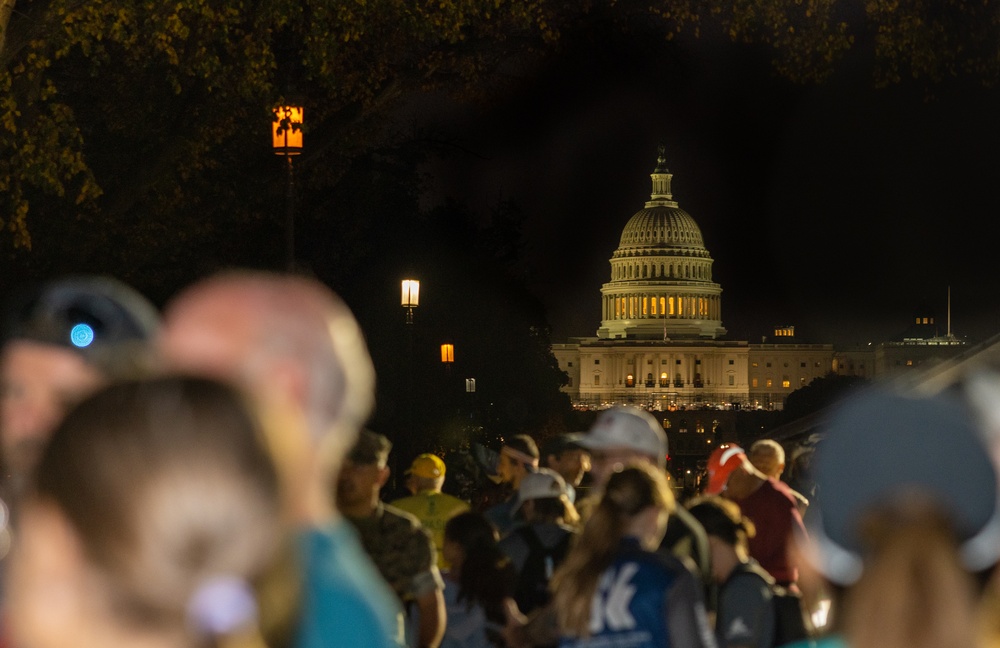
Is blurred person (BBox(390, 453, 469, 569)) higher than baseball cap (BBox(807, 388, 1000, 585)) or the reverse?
the reverse

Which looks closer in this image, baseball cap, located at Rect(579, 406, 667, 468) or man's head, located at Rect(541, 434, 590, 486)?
baseball cap, located at Rect(579, 406, 667, 468)

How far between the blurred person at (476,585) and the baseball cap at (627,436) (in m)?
0.76

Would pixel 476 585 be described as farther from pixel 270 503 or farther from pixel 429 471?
pixel 270 503

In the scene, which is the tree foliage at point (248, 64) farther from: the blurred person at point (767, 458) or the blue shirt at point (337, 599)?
the blue shirt at point (337, 599)

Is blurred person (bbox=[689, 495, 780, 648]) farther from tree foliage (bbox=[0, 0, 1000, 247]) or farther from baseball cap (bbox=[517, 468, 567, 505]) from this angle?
tree foliage (bbox=[0, 0, 1000, 247])

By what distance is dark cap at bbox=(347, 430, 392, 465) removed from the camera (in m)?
6.71

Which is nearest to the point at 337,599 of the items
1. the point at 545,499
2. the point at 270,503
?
the point at 270,503

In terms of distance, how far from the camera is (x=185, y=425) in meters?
1.74

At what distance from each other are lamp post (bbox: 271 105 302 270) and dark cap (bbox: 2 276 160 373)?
11.0 meters

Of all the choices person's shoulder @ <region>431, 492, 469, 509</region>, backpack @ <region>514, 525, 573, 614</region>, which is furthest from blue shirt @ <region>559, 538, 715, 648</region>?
person's shoulder @ <region>431, 492, 469, 509</region>

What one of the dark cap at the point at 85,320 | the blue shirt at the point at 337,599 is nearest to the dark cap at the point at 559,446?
the dark cap at the point at 85,320

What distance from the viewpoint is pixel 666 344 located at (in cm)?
18150

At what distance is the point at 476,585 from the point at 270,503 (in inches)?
200

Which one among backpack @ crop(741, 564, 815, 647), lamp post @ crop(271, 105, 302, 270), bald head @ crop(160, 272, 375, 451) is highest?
lamp post @ crop(271, 105, 302, 270)
